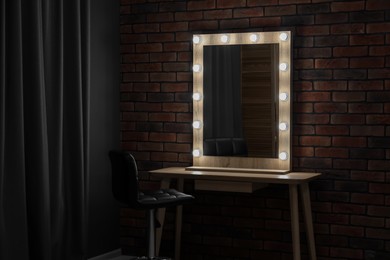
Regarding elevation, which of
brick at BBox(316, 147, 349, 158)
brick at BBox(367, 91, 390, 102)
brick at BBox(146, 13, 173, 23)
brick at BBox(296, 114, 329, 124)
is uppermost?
brick at BBox(146, 13, 173, 23)

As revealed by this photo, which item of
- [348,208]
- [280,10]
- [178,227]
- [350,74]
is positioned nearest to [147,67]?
[280,10]

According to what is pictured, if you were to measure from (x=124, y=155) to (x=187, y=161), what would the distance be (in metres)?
0.92

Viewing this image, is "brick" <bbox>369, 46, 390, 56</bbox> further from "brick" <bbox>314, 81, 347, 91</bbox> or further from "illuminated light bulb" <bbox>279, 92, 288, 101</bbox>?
"illuminated light bulb" <bbox>279, 92, 288, 101</bbox>

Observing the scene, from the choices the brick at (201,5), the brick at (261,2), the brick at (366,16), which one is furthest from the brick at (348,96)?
the brick at (201,5)

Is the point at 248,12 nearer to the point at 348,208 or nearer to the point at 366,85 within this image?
the point at 366,85

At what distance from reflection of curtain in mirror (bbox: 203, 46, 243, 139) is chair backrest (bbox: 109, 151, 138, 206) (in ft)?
2.84

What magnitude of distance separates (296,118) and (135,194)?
1237 mm

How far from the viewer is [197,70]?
4.79 m

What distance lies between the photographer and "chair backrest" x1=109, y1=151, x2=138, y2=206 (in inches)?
159

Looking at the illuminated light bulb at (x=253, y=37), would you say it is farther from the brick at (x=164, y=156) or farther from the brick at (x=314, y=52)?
the brick at (x=164, y=156)

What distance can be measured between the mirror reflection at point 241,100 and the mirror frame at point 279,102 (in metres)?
0.03

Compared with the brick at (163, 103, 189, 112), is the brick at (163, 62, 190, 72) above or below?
above

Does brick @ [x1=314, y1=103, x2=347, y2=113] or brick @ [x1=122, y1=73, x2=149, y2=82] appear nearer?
brick @ [x1=314, y1=103, x2=347, y2=113]

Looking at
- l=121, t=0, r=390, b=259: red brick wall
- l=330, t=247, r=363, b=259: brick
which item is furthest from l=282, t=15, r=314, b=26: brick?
l=330, t=247, r=363, b=259: brick
